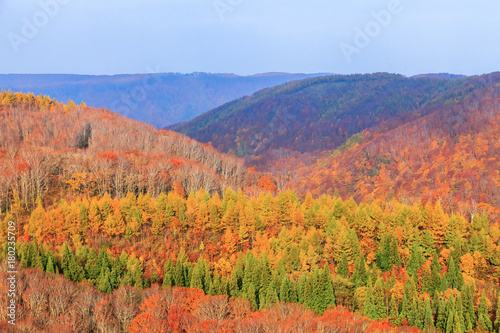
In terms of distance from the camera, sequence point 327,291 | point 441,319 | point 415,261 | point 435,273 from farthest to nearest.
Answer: point 415,261 → point 435,273 → point 327,291 → point 441,319

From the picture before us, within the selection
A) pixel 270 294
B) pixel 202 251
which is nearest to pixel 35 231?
A: pixel 202 251

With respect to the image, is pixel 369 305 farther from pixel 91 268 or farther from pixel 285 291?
pixel 91 268

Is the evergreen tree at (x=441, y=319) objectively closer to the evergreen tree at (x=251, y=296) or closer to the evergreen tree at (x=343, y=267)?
the evergreen tree at (x=343, y=267)

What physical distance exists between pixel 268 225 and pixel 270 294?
1928 cm

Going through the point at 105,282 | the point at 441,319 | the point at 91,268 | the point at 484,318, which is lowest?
the point at 441,319

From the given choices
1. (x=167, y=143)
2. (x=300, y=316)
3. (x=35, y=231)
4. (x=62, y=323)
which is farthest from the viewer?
(x=167, y=143)

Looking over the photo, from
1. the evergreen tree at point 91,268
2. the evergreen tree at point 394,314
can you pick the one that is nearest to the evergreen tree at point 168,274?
the evergreen tree at point 91,268

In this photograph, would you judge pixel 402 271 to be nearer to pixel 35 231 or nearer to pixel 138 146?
pixel 35 231

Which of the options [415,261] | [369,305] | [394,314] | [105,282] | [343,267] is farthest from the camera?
[415,261]

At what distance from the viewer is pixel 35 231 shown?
243 ft

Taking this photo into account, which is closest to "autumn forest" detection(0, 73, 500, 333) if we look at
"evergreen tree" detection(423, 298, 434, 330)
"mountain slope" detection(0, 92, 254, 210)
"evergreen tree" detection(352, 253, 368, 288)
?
"evergreen tree" detection(423, 298, 434, 330)

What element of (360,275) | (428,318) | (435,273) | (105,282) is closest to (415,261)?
(435,273)

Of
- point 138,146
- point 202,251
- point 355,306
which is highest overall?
point 138,146

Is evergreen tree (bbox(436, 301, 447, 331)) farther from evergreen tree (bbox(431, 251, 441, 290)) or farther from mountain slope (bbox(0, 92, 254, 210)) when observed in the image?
mountain slope (bbox(0, 92, 254, 210))
